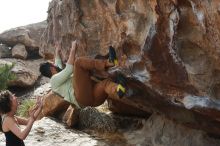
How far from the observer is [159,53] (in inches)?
274

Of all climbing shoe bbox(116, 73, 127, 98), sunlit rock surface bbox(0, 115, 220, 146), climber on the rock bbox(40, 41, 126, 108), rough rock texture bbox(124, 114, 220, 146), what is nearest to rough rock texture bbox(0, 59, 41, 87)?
sunlit rock surface bbox(0, 115, 220, 146)

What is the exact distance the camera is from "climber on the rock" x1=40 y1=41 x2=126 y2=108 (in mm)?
7598

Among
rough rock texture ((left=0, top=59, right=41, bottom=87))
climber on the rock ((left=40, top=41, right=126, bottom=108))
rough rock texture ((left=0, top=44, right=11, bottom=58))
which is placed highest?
climber on the rock ((left=40, top=41, right=126, bottom=108))

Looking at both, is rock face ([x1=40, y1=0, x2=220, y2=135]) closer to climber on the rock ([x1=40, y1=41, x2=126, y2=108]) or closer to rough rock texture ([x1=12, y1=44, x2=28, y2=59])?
climber on the rock ([x1=40, y1=41, x2=126, y2=108])

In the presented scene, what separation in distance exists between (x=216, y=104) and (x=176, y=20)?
4.61 feet

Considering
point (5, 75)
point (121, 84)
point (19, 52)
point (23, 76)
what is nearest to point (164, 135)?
point (121, 84)

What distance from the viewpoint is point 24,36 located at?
76.3 ft

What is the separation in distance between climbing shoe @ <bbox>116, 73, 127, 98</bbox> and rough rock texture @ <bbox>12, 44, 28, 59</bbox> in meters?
15.8

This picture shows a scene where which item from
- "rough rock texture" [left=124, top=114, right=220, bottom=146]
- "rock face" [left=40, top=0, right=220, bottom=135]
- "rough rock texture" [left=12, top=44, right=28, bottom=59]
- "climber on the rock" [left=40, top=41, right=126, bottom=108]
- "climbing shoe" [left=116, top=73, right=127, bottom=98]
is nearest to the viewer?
"rock face" [left=40, top=0, right=220, bottom=135]

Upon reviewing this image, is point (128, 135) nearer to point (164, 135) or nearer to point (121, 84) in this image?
point (164, 135)

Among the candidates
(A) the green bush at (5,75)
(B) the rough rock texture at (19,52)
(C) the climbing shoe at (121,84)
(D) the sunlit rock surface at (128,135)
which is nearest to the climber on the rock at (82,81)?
(C) the climbing shoe at (121,84)

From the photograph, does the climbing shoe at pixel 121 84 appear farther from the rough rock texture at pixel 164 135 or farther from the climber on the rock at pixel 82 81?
the rough rock texture at pixel 164 135

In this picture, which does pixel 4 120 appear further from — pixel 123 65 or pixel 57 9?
pixel 57 9

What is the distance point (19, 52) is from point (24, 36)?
40.1 inches
